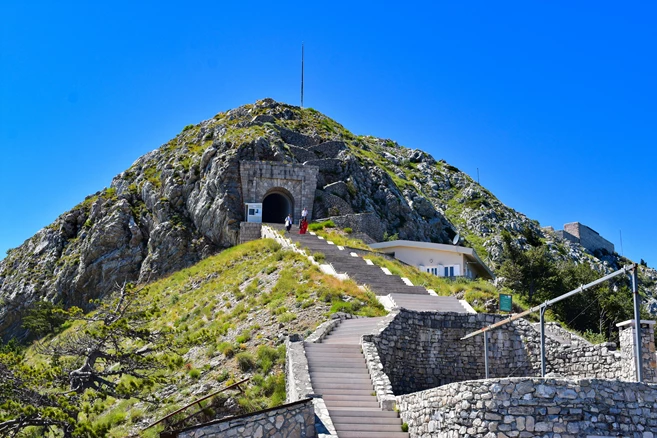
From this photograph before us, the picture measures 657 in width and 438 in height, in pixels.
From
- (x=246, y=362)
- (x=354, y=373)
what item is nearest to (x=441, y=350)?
(x=354, y=373)

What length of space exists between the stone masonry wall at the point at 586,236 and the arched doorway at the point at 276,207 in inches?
1670

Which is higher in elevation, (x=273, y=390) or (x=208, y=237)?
(x=208, y=237)

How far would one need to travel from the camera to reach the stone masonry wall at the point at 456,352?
19.7 meters

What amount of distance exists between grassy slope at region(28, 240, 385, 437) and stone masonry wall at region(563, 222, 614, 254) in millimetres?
55011

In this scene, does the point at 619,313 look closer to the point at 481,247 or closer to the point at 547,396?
the point at 547,396

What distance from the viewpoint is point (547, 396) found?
40.3 ft

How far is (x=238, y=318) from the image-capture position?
2656 centimetres

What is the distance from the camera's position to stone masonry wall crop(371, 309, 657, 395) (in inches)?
774

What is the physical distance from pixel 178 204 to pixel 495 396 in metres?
40.3

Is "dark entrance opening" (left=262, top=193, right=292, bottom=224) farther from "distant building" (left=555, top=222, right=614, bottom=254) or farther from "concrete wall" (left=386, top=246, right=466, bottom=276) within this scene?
"distant building" (left=555, top=222, right=614, bottom=254)

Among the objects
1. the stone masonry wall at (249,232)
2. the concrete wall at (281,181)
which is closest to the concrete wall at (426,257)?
the stone masonry wall at (249,232)

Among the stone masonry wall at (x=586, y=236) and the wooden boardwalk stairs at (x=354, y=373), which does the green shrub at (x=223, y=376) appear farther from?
the stone masonry wall at (x=586, y=236)

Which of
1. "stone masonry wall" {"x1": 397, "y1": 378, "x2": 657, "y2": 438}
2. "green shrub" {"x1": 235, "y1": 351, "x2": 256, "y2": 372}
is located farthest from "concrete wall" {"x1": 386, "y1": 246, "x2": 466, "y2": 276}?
"stone masonry wall" {"x1": 397, "y1": 378, "x2": 657, "y2": 438}

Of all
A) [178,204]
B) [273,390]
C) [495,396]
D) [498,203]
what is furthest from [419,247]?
[498,203]
